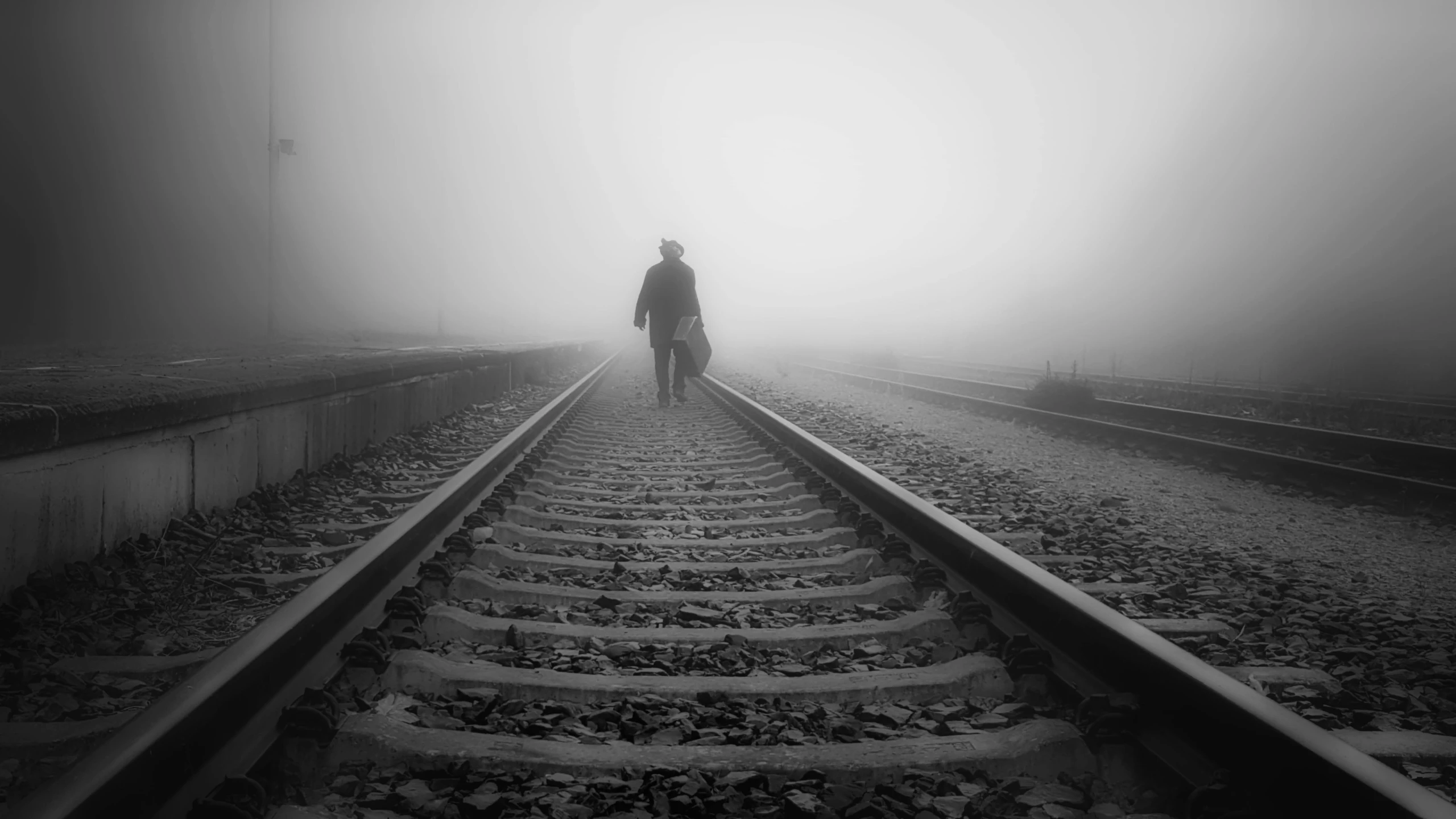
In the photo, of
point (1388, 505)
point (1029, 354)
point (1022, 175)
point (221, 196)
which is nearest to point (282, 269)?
point (221, 196)

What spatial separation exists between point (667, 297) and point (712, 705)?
9.38 m

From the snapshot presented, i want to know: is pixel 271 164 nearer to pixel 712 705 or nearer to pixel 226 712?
pixel 226 712

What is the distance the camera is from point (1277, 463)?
7.61 m

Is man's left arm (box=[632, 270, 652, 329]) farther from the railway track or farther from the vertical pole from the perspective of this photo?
the vertical pole

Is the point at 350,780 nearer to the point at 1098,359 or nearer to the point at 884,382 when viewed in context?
the point at 884,382

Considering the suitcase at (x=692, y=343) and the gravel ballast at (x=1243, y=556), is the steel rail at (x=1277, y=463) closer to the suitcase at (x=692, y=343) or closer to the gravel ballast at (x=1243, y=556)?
the gravel ballast at (x=1243, y=556)

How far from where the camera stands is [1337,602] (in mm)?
3703

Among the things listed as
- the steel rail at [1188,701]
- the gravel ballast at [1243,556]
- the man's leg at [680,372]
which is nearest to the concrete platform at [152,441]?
the steel rail at [1188,701]

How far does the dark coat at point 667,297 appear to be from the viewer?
37.1ft

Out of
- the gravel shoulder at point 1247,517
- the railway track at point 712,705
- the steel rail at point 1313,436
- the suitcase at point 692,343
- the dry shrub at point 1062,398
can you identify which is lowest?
the gravel shoulder at point 1247,517

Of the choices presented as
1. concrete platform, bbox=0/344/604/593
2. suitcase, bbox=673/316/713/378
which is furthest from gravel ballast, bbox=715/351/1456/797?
concrete platform, bbox=0/344/604/593

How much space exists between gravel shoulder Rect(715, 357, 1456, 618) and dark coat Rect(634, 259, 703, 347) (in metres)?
2.99

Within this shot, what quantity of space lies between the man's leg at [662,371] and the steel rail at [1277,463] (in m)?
4.81

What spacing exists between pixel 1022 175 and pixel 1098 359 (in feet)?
240
